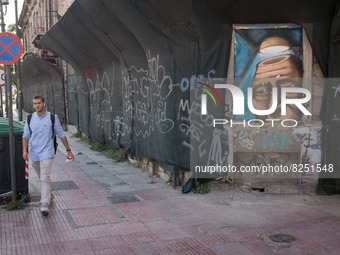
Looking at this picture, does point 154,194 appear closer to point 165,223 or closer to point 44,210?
point 165,223

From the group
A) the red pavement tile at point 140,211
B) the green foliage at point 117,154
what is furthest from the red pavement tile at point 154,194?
the green foliage at point 117,154

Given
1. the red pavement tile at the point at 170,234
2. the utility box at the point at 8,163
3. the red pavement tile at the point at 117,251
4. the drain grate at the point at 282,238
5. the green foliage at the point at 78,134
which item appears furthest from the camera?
the green foliage at the point at 78,134

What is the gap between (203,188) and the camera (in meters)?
7.40

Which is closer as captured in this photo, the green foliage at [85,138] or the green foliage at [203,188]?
the green foliage at [203,188]

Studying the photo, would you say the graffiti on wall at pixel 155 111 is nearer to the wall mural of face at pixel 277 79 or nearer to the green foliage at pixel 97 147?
the green foliage at pixel 97 147

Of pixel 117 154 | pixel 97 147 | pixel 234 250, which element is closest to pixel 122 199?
pixel 234 250

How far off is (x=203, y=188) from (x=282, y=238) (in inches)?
93.1

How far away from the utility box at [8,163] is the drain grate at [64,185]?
1.20 metres

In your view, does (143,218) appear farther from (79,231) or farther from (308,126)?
(308,126)

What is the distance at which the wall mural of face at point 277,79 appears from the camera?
7.14 meters

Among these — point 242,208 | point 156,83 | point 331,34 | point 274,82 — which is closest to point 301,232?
point 242,208

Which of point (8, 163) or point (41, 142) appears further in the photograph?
point (8, 163)

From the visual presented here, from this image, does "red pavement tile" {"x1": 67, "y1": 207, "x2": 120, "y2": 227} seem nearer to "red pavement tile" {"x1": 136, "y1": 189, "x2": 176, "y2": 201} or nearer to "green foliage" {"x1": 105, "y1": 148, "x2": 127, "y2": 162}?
"red pavement tile" {"x1": 136, "y1": 189, "x2": 176, "y2": 201}

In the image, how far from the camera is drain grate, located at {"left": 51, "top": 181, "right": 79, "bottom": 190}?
313 inches
